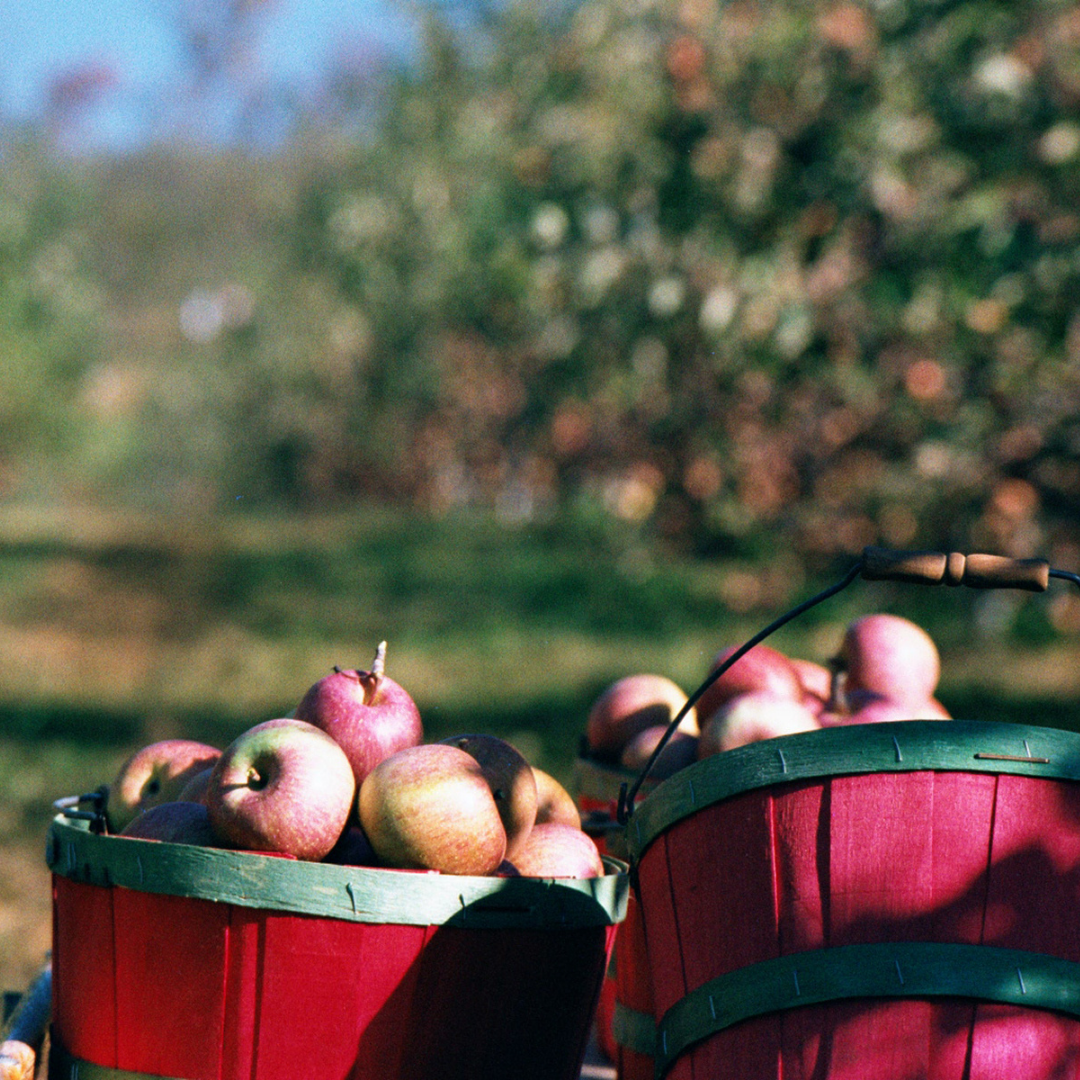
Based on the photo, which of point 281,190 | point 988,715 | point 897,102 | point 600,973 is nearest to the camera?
point 600,973

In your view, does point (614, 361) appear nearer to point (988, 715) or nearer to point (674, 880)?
point (988, 715)

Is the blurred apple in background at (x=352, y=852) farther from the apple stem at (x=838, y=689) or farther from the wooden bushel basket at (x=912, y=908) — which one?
the apple stem at (x=838, y=689)

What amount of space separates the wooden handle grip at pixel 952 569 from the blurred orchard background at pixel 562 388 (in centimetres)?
204

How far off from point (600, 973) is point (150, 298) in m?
34.5

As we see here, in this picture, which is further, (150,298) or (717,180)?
(150,298)

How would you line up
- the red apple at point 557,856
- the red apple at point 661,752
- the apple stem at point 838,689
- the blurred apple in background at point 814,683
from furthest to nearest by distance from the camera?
the blurred apple in background at point 814,683 < the apple stem at point 838,689 < the red apple at point 661,752 < the red apple at point 557,856

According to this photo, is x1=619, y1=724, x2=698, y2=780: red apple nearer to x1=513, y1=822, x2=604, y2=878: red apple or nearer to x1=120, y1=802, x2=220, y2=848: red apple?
x1=513, y1=822, x2=604, y2=878: red apple

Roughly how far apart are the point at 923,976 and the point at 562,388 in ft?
36.9

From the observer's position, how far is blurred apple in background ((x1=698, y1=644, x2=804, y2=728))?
2404 millimetres

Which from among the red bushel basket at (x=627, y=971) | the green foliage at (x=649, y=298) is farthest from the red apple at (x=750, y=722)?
the green foliage at (x=649, y=298)

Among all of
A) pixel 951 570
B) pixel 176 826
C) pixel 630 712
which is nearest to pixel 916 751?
pixel 951 570

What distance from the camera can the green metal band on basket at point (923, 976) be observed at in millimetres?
1432

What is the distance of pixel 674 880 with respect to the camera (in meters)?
1.63

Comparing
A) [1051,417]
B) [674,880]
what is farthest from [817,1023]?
[1051,417]
